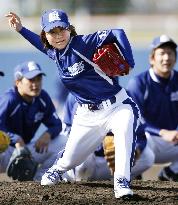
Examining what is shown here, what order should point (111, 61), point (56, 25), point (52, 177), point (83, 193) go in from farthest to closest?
point (52, 177)
point (83, 193)
point (56, 25)
point (111, 61)

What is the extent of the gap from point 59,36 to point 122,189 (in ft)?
4.29

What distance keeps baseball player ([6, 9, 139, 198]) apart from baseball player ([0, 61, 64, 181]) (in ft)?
6.04

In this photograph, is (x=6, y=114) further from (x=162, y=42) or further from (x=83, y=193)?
(x=83, y=193)

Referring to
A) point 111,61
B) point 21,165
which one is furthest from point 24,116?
point 111,61

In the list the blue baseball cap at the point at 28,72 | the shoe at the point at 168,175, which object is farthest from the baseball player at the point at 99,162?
the blue baseball cap at the point at 28,72

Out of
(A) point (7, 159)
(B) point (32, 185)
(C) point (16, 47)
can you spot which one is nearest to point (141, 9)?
(C) point (16, 47)

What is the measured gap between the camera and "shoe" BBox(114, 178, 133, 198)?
610 cm

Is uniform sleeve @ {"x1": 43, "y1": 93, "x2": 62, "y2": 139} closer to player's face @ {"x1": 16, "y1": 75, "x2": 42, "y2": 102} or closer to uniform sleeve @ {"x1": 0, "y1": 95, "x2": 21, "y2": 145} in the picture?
player's face @ {"x1": 16, "y1": 75, "x2": 42, "y2": 102}

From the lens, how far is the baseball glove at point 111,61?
19.9ft

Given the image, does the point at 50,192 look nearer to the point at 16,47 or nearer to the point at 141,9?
the point at 16,47

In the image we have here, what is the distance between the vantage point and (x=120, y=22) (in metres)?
13.7

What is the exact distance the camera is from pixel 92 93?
6.37m

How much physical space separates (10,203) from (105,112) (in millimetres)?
1066

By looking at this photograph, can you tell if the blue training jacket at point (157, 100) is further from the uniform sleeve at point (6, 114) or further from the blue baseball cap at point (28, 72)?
the uniform sleeve at point (6, 114)
